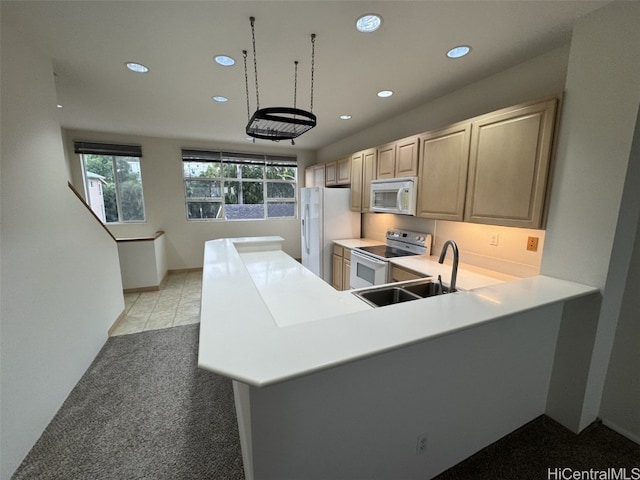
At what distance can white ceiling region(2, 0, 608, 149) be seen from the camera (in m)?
1.53

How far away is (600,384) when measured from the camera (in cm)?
169

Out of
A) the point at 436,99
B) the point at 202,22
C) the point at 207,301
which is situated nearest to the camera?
the point at 207,301

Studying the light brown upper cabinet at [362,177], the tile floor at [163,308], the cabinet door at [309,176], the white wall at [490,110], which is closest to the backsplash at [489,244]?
the white wall at [490,110]

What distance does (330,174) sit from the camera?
14.9 feet

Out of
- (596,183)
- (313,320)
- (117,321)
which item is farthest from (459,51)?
(117,321)

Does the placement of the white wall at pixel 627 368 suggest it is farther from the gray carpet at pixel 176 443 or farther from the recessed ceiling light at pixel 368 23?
the recessed ceiling light at pixel 368 23

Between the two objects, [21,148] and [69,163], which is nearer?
[21,148]

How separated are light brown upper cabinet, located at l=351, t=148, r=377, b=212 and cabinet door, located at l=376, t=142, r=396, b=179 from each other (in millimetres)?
112

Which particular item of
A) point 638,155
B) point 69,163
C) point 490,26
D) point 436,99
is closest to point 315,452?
point 638,155

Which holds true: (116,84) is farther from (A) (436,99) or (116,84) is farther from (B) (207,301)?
(A) (436,99)

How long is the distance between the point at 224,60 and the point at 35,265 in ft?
6.54

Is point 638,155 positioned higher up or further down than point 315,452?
higher up

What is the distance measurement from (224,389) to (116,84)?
3.05 m

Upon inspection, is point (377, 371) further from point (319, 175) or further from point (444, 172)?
point (319, 175)
